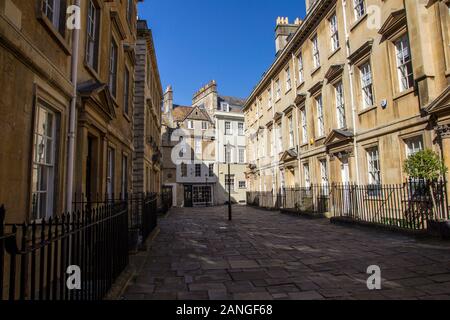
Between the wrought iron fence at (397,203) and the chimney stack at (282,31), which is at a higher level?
the chimney stack at (282,31)

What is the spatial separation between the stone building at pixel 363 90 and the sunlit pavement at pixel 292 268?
12.3 feet

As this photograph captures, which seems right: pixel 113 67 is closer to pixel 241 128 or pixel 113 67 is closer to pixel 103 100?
pixel 103 100

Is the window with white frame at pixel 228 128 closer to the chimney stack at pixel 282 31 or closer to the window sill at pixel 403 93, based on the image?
the chimney stack at pixel 282 31

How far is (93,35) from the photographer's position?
7.60 metres

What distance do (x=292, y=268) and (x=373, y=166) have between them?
8430 mm

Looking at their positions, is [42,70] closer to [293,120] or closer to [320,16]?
[320,16]

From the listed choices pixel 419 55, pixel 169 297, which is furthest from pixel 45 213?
pixel 419 55

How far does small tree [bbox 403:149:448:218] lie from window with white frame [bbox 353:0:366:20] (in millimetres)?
7368

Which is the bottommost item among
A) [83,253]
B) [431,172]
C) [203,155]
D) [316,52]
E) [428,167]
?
[83,253]

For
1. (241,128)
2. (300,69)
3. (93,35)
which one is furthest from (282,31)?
(93,35)

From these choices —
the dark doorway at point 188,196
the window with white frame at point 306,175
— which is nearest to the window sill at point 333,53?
the window with white frame at point 306,175

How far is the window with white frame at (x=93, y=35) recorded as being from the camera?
7234mm

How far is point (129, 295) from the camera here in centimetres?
432
